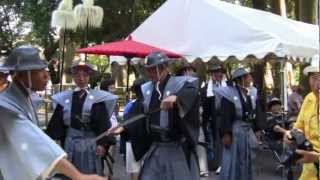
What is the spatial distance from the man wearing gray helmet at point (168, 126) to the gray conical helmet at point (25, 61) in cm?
202

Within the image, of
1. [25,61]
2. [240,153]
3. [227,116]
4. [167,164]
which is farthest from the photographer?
[240,153]

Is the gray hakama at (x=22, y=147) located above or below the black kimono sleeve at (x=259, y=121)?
above

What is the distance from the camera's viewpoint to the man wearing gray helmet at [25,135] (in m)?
3.33

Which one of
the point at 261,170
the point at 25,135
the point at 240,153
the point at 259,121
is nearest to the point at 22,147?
the point at 25,135

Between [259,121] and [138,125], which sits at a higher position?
[138,125]

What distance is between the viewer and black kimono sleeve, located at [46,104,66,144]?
6.66 meters

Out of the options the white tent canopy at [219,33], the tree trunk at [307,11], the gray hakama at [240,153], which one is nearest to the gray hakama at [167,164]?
the gray hakama at [240,153]

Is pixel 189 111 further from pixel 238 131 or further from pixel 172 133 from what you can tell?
pixel 238 131

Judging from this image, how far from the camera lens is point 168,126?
5758mm

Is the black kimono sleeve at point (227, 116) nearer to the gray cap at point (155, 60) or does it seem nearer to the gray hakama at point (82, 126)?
the gray hakama at point (82, 126)

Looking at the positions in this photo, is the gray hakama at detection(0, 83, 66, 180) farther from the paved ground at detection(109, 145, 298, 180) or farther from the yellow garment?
the paved ground at detection(109, 145, 298, 180)

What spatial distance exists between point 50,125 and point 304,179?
9.43 feet

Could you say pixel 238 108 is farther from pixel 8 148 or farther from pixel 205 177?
pixel 8 148

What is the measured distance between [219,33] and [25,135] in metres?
6.81
